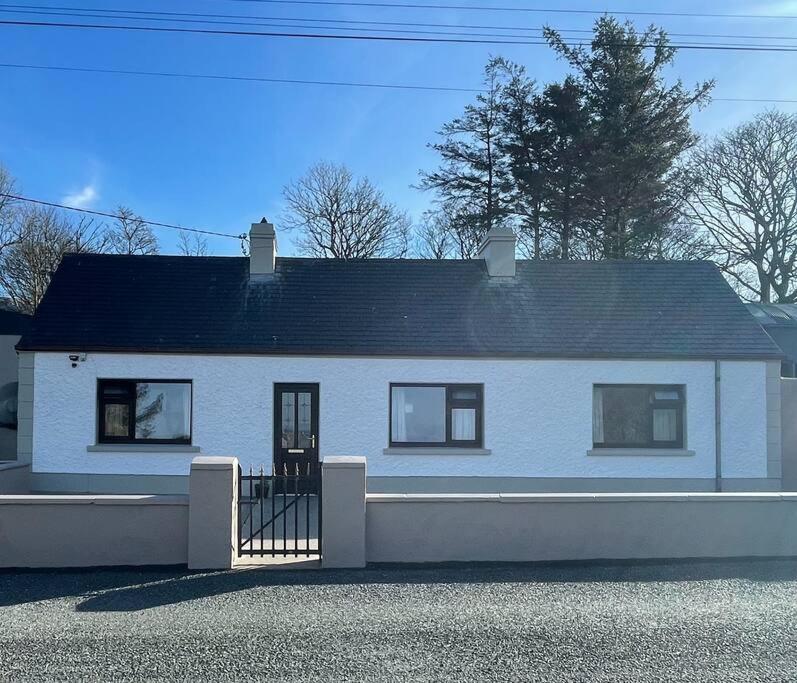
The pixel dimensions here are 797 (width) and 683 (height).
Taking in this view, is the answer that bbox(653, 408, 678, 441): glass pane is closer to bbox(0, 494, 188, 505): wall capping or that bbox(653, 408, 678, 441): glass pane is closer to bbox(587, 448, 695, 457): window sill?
bbox(587, 448, 695, 457): window sill

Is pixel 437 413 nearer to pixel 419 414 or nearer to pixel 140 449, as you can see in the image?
pixel 419 414

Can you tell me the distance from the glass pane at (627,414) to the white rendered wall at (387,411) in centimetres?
30

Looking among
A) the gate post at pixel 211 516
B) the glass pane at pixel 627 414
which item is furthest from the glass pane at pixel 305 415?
the glass pane at pixel 627 414

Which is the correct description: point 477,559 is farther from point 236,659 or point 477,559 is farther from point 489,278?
point 489,278

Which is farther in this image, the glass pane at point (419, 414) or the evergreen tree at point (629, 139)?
the evergreen tree at point (629, 139)

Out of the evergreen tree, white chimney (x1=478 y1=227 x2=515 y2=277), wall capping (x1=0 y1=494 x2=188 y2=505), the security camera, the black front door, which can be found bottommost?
wall capping (x1=0 y1=494 x2=188 y2=505)

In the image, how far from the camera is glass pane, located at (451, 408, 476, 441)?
42.1ft

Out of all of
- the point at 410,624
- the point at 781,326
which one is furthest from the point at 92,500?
the point at 781,326

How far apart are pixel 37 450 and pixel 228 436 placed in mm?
3597

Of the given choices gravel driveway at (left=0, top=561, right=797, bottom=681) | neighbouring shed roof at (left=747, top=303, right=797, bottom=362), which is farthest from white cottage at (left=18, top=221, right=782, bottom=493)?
neighbouring shed roof at (left=747, top=303, right=797, bottom=362)

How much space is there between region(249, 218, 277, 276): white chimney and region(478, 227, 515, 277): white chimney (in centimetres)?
489

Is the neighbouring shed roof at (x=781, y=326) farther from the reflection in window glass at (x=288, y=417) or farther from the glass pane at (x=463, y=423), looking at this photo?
the reflection in window glass at (x=288, y=417)

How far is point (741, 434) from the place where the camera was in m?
12.8

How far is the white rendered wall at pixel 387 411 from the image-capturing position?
1250cm
